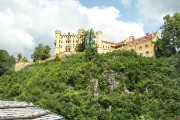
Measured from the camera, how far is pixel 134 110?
48656mm

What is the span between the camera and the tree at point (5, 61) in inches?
3182

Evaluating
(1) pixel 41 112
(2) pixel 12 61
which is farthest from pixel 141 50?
(1) pixel 41 112

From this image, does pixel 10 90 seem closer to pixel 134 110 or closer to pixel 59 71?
pixel 59 71

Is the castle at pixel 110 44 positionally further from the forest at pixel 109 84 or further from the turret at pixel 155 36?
the forest at pixel 109 84

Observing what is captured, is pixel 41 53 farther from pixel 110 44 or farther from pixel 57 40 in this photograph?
pixel 110 44

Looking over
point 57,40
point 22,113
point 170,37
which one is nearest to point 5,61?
point 57,40

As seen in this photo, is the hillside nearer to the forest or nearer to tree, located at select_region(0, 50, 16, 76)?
the forest

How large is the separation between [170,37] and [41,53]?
33.3 m

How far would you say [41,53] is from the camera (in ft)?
278

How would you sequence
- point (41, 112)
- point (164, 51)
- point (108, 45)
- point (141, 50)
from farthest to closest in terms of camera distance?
point (108, 45) → point (141, 50) → point (164, 51) → point (41, 112)

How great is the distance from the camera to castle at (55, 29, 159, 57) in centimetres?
6875

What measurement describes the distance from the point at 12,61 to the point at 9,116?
78953 mm

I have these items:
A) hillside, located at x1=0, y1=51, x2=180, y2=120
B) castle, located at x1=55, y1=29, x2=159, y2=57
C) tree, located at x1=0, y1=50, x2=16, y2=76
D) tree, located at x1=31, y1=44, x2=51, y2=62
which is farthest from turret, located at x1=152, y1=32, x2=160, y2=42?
tree, located at x1=0, y1=50, x2=16, y2=76

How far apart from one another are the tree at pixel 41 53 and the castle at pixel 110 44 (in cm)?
382
